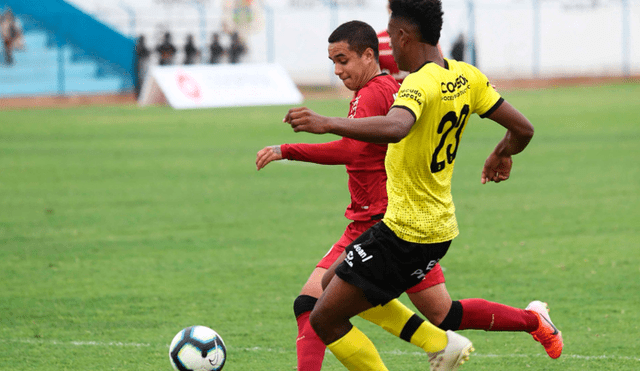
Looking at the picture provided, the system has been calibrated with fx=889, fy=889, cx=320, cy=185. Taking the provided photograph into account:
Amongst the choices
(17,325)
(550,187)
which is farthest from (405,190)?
(550,187)

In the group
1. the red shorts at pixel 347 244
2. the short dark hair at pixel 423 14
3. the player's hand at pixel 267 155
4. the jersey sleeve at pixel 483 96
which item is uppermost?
the short dark hair at pixel 423 14

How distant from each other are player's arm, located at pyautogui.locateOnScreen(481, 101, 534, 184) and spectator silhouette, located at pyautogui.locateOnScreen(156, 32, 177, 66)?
3213cm

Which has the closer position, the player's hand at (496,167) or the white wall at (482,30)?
the player's hand at (496,167)

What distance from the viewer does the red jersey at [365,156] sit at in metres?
4.37

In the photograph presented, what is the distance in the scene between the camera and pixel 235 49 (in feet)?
123

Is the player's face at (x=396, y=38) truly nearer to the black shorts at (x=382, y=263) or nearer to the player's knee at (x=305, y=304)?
the black shorts at (x=382, y=263)

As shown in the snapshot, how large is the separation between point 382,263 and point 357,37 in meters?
1.34

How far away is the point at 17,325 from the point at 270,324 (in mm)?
1736

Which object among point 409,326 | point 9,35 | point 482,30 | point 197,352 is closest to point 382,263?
point 409,326

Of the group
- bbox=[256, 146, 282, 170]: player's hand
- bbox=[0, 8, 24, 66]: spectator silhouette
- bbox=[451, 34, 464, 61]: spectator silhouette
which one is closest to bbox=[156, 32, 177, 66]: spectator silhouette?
bbox=[0, 8, 24, 66]: spectator silhouette

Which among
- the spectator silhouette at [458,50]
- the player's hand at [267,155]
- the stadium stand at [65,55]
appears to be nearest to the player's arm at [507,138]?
the player's hand at [267,155]

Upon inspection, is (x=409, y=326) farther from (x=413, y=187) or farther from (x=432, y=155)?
(x=432, y=155)

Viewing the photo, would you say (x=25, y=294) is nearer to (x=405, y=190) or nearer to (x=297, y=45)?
(x=405, y=190)

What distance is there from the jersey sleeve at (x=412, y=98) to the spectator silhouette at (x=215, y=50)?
3375 centimetres
